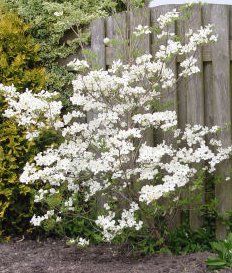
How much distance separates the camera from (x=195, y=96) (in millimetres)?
4887

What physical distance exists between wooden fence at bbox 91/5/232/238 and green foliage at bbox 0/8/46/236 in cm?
90

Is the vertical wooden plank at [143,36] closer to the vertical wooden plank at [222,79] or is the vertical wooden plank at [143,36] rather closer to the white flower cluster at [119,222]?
the vertical wooden plank at [222,79]

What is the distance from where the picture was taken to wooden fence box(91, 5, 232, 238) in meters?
4.84

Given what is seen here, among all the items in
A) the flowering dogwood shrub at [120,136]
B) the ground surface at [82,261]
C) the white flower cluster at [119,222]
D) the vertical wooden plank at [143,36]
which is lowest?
the ground surface at [82,261]

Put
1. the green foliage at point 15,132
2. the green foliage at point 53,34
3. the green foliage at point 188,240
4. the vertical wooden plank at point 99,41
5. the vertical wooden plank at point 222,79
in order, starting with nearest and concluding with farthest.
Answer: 1. the green foliage at point 188,240
2. the vertical wooden plank at point 222,79
3. the green foliage at point 15,132
4. the vertical wooden plank at point 99,41
5. the green foliage at point 53,34

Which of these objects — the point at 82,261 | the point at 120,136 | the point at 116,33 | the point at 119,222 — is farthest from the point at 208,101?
the point at 82,261

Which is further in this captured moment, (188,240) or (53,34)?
(53,34)

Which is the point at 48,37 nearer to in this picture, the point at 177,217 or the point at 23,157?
the point at 23,157

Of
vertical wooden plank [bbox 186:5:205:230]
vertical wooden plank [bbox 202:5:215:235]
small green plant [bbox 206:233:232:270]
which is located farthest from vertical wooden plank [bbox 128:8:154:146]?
small green plant [bbox 206:233:232:270]

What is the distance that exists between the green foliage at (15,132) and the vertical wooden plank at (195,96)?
138 cm

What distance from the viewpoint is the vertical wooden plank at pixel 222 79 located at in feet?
15.9

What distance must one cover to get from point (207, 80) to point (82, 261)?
192 cm

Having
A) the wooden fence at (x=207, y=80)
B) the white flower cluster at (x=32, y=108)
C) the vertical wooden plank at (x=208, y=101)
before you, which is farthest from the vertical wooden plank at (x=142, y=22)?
the white flower cluster at (x=32, y=108)

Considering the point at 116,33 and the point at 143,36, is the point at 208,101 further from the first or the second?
the point at 116,33
